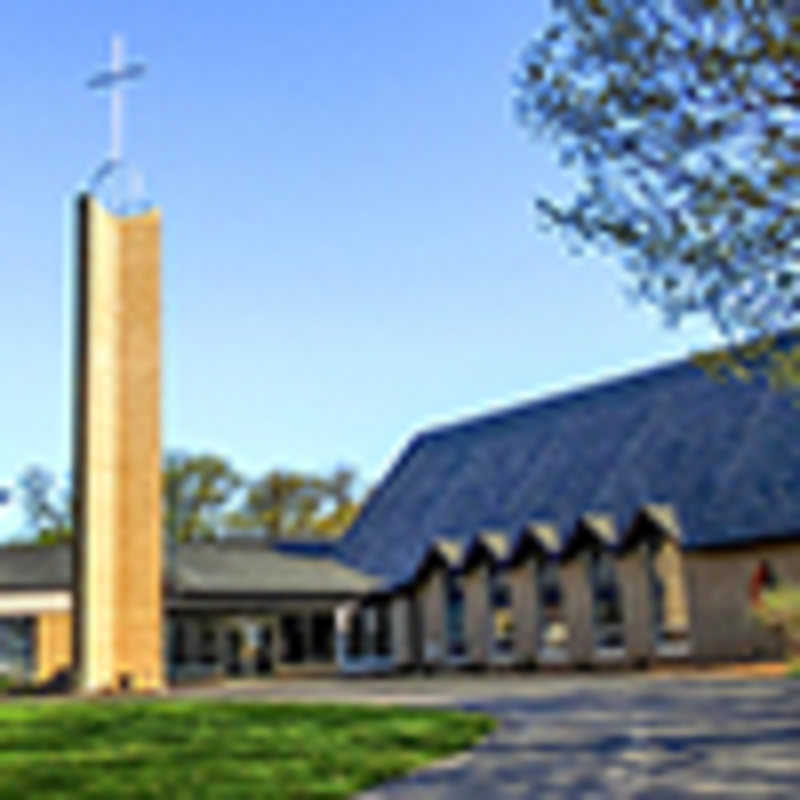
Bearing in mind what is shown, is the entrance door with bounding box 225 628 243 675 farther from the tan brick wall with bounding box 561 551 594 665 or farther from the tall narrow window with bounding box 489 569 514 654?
the tan brick wall with bounding box 561 551 594 665

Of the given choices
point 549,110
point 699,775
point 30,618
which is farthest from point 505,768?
point 30,618

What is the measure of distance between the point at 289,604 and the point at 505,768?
32.5m

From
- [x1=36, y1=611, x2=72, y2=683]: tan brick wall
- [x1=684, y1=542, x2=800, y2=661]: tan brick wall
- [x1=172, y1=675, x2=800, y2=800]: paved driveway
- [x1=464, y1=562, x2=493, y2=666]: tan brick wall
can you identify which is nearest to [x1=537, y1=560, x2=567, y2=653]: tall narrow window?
[x1=464, y1=562, x2=493, y2=666]: tan brick wall

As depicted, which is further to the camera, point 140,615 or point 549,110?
point 140,615

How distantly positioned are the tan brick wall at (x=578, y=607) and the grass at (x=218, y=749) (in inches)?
641

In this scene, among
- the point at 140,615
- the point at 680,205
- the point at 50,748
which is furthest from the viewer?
the point at 140,615

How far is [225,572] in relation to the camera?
4475 centimetres

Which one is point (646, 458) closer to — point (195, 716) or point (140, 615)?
point (140, 615)

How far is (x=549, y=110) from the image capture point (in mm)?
15062

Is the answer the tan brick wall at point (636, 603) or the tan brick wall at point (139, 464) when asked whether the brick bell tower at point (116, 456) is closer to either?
the tan brick wall at point (139, 464)

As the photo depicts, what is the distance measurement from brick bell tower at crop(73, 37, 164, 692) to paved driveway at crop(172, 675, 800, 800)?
8638 millimetres

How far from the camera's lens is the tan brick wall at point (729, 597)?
33.5 meters

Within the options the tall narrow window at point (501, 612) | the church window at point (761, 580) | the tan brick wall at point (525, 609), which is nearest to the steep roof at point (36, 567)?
the tall narrow window at point (501, 612)

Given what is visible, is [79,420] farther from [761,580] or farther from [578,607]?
[761,580]
